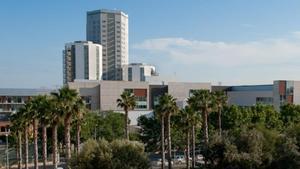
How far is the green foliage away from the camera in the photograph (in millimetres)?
43375

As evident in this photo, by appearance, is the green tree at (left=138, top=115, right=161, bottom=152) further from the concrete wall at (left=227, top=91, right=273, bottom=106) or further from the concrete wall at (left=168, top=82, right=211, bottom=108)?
the concrete wall at (left=227, top=91, right=273, bottom=106)

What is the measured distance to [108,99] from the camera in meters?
130

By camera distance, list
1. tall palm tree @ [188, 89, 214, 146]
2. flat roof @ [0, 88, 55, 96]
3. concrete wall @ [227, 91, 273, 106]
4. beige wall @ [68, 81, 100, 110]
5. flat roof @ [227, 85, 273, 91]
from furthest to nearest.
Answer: flat roof @ [0, 88, 55, 96], concrete wall @ [227, 91, 273, 106], flat roof @ [227, 85, 273, 91], beige wall @ [68, 81, 100, 110], tall palm tree @ [188, 89, 214, 146]

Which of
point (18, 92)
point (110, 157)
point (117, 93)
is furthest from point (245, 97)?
point (110, 157)

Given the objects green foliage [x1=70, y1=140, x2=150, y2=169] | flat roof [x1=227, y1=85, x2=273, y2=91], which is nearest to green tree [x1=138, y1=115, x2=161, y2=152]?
green foliage [x1=70, y1=140, x2=150, y2=169]

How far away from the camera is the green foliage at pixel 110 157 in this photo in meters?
43.4

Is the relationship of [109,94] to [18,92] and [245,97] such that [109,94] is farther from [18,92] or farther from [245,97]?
[245,97]

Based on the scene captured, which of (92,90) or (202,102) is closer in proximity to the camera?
(202,102)

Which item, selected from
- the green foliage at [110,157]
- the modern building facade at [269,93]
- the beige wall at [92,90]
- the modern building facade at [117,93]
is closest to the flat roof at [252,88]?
the modern building facade at [269,93]

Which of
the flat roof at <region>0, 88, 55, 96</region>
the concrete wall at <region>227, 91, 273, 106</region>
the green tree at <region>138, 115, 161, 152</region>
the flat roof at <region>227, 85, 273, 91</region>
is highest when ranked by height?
the flat roof at <region>227, 85, 273, 91</region>

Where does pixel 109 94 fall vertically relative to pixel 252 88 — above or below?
below

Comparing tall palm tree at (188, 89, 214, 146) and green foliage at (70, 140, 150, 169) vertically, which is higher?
tall palm tree at (188, 89, 214, 146)

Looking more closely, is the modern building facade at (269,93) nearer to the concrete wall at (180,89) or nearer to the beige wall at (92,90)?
the concrete wall at (180,89)

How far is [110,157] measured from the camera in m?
43.5
